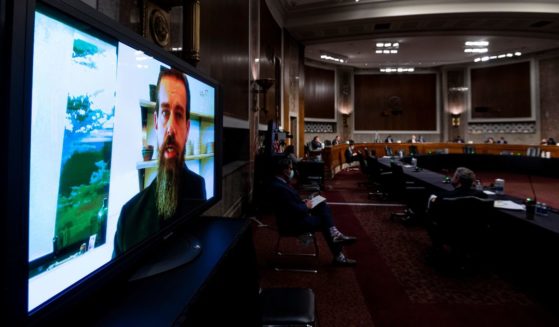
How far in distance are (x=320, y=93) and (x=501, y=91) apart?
26.2 ft

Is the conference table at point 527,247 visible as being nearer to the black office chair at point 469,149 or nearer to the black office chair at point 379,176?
the black office chair at point 379,176

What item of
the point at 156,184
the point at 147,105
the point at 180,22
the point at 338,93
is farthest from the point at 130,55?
the point at 338,93

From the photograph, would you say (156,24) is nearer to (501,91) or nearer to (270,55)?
(270,55)

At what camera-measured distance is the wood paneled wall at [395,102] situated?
1591 cm

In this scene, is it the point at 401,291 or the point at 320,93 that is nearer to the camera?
the point at 401,291

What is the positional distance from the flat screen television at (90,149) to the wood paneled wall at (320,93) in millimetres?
13284

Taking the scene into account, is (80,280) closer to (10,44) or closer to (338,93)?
(10,44)

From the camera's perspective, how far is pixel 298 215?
3.20m

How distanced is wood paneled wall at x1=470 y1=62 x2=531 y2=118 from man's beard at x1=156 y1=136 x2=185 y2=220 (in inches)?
646

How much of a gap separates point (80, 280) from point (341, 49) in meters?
12.7

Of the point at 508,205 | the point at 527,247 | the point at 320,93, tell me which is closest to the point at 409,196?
the point at 508,205

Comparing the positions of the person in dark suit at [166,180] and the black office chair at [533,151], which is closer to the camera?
the person in dark suit at [166,180]

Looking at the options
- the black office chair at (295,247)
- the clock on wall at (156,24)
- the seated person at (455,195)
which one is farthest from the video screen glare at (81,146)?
the seated person at (455,195)

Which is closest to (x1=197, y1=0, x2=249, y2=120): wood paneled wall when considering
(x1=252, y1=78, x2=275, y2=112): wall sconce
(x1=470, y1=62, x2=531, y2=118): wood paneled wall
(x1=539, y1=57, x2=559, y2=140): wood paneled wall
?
(x1=252, y1=78, x2=275, y2=112): wall sconce
